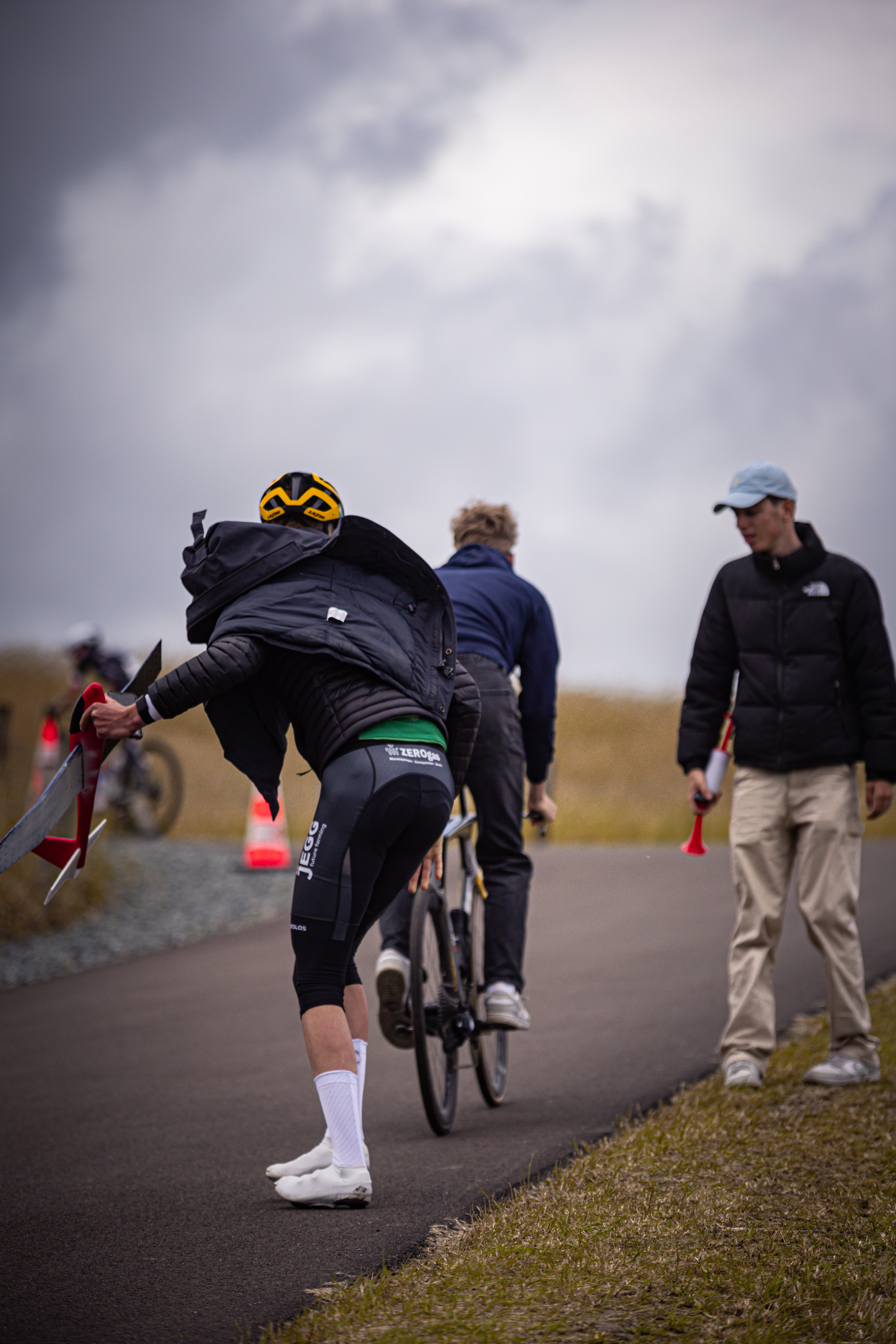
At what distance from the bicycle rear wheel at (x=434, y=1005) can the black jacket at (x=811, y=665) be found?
1601mm

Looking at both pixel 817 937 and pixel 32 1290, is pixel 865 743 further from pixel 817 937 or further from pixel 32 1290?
pixel 32 1290

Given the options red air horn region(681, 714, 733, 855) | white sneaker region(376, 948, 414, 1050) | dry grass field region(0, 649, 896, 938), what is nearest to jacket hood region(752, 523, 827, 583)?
red air horn region(681, 714, 733, 855)

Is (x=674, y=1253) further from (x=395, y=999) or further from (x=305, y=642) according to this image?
(x=395, y=999)

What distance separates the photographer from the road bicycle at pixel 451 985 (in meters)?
5.17

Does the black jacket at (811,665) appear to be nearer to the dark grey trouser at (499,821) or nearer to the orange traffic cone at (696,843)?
the orange traffic cone at (696,843)

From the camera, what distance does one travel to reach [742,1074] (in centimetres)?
577

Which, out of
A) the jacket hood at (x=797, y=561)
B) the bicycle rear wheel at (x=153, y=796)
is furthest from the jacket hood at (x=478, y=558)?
the bicycle rear wheel at (x=153, y=796)

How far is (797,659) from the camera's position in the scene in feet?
20.0

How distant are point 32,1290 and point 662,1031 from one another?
165 inches

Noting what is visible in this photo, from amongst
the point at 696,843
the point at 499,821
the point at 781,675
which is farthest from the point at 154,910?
the point at 781,675

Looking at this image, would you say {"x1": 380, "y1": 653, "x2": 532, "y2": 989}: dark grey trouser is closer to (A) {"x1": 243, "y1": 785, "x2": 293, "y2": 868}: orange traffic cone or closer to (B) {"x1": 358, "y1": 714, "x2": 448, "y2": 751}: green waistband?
(B) {"x1": 358, "y1": 714, "x2": 448, "y2": 751}: green waistband

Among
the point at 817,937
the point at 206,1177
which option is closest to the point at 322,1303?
the point at 206,1177

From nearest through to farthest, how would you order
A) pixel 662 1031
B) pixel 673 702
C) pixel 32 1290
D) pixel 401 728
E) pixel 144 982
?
pixel 32 1290 → pixel 401 728 → pixel 662 1031 → pixel 144 982 → pixel 673 702

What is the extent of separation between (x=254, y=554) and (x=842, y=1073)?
10.8 feet
